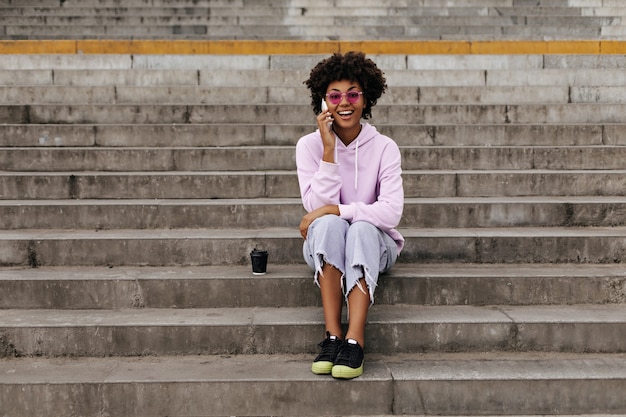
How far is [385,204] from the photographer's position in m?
3.33

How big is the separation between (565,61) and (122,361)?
19.6 feet

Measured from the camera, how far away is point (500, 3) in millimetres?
10320

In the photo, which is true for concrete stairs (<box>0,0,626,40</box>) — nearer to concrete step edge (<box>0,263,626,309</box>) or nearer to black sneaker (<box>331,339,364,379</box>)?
concrete step edge (<box>0,263,626,309</box>)

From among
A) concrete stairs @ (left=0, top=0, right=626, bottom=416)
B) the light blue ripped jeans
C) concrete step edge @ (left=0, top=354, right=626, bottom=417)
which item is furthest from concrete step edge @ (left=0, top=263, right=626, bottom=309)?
concrete step edge @ (left=0, top=354, right=626, bottom=417)

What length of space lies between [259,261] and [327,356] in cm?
84

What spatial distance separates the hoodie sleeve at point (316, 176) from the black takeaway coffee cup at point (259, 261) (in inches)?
18.4

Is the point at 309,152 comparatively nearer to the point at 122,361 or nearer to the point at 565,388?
the point at 122,361

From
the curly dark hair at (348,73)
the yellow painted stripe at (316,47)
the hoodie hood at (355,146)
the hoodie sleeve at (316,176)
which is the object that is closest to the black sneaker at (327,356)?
the hoodie sleeve at (316,176)

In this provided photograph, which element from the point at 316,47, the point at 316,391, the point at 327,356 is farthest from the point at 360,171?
the point at 316,47

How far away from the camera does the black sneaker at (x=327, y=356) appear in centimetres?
307

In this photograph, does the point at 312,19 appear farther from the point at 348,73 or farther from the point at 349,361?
the point at 349,361

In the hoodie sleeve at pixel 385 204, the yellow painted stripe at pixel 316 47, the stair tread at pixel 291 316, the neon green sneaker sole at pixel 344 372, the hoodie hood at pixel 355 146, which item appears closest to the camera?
the neon green sneaker sole at pixel 344 372

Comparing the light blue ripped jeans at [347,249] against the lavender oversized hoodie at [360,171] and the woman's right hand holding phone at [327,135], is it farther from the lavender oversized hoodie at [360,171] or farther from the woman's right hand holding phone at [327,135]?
the woman's right hand holding phone at [327,135]

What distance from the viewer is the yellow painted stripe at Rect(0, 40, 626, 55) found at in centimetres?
818
